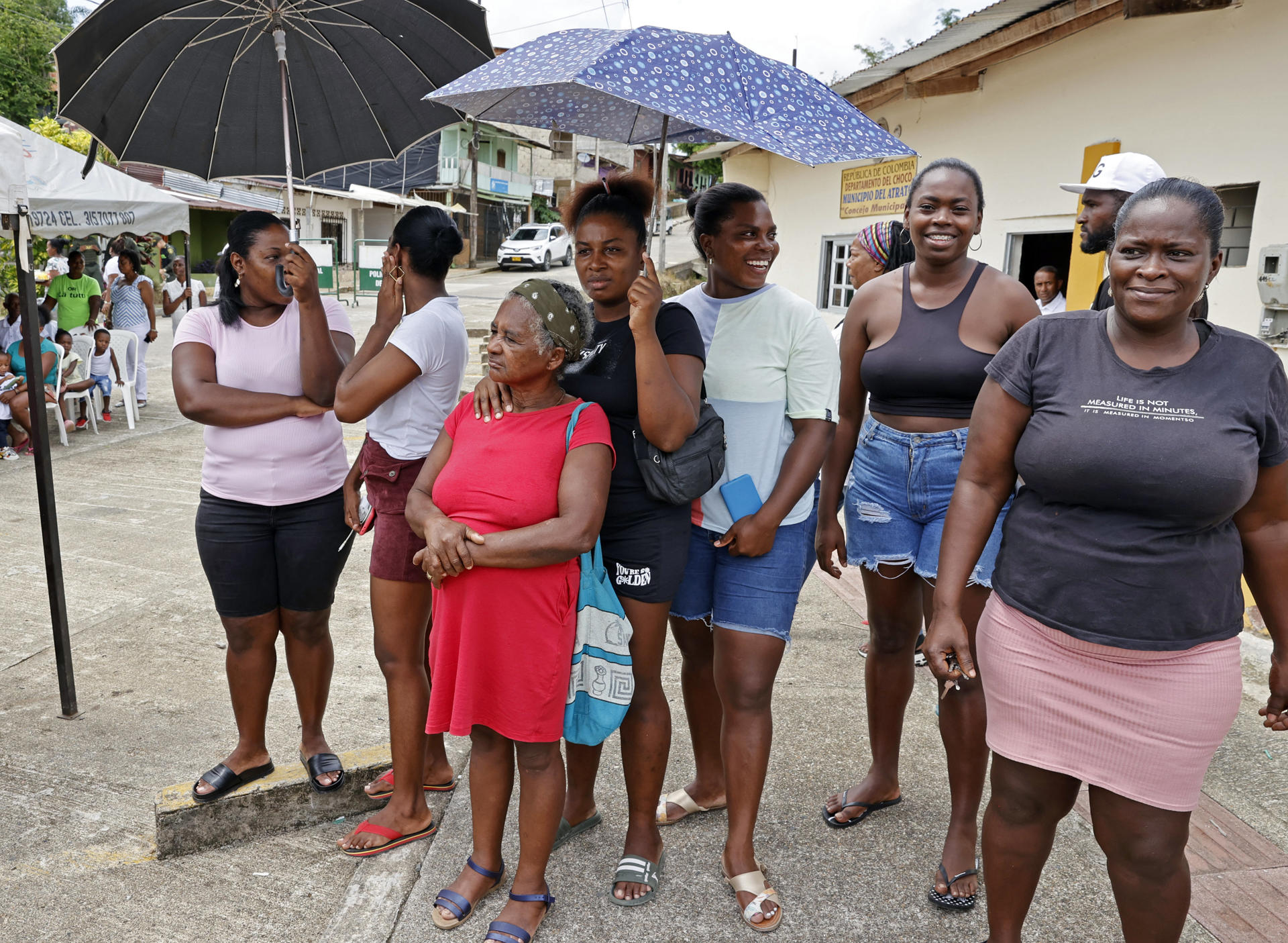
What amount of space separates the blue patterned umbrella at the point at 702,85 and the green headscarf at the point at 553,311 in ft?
1.68

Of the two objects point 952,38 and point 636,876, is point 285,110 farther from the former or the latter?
point 952,38

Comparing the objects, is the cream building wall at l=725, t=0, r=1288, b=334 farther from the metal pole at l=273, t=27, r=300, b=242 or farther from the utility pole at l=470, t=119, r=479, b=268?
the utility pole at l=470, t=119, r=479, b=268

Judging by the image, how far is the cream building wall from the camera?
16.3 ft

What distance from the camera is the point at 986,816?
7.69ft

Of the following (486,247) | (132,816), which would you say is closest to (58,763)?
(132,816)

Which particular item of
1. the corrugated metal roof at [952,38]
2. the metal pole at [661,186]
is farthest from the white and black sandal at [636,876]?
the corrugated metal roof at [952,38]

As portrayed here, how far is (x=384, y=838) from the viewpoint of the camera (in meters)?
3.03

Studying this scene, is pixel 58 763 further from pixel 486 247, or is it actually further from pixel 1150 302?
pixel 486 247

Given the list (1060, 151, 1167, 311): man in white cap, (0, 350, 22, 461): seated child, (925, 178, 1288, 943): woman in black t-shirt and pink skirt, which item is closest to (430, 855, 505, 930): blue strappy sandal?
(925, 178, 1288, 943): woman in black t-shirt and pink skirt

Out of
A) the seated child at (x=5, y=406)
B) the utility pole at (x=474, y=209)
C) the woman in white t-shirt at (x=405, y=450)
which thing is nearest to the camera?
the woman in white t-shirt at (x=405, y=450)

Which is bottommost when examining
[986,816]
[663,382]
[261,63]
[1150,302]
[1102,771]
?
[986,816]

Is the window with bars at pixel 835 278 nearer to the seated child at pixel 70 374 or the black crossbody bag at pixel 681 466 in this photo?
the seated child at pixel 70 374

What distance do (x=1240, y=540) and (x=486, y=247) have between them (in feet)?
141

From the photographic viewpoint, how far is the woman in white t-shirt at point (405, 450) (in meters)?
2.90
